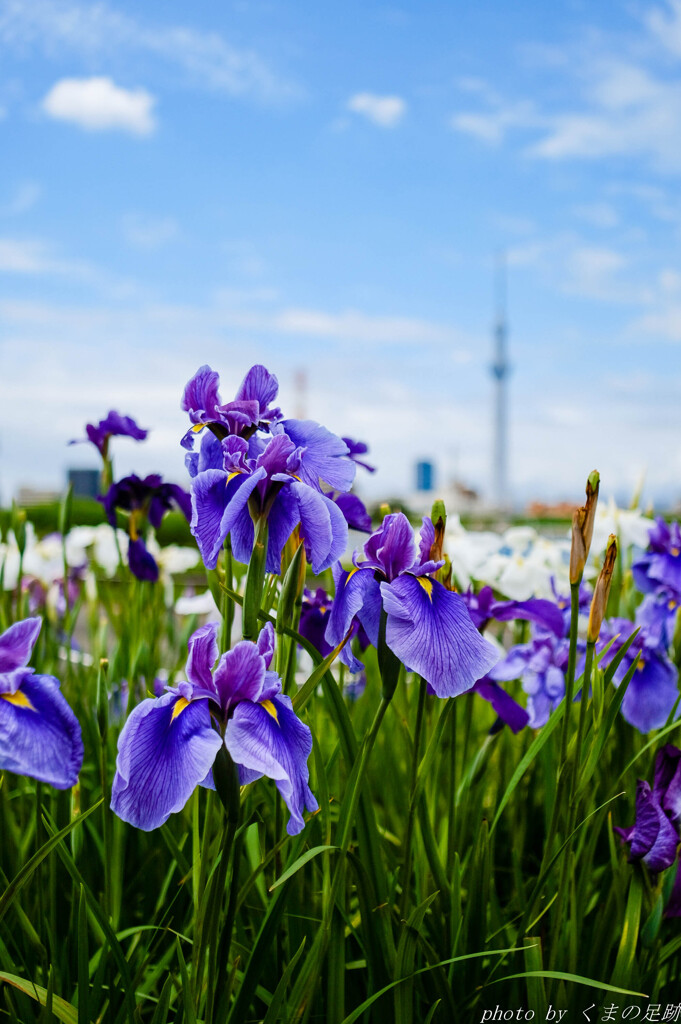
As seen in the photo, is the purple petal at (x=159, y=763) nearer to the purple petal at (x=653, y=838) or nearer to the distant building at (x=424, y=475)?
the purple petal at (x=653, y=838)

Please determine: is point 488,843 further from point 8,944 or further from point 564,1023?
point 8,944

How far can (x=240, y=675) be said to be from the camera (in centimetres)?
115

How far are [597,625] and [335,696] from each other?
51cm

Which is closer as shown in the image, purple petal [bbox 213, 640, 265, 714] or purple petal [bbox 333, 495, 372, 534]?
purple petal [bbox 213, 640, 265, 714]

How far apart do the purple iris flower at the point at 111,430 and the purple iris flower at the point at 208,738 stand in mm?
1272

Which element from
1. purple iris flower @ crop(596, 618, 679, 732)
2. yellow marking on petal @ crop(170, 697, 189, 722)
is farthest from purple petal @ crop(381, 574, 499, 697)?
purple iris flower @ crop(596, 618, 679, 732)

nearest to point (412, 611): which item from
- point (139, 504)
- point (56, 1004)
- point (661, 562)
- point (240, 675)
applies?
point (240, 675)

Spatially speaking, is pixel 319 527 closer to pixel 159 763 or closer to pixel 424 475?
pixel 159 763

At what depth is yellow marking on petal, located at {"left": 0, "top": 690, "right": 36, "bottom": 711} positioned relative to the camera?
158cm

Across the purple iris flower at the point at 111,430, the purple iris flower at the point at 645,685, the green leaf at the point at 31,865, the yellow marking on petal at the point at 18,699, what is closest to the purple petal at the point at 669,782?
the purple iris flower at the point at 645,685

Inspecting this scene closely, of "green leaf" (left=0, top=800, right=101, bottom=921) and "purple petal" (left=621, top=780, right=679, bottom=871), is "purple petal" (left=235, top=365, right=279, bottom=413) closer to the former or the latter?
"green leaf" (left=0, top=800, right=101, bottom=921)

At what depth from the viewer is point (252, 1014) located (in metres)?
1.69

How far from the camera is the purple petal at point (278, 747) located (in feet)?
3.54

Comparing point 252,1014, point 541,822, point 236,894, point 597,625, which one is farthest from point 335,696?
point 541,822
